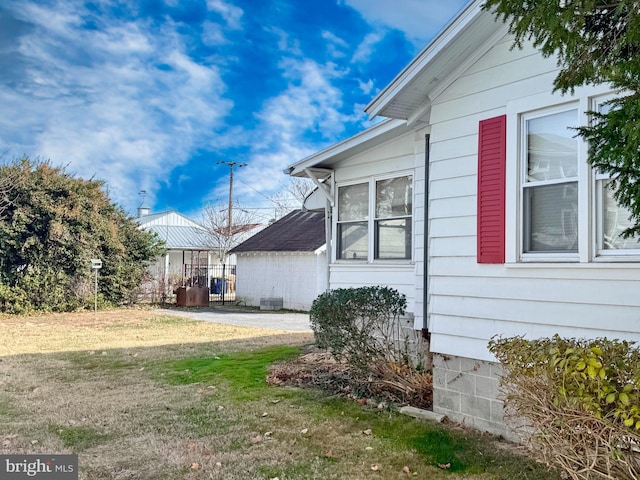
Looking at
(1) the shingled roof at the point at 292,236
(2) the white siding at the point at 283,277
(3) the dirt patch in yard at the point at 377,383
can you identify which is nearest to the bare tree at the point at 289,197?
(1) the shingled roof at the point at 292,236

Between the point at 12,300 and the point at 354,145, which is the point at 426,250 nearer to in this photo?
the point at 354,145

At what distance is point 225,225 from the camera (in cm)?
4081

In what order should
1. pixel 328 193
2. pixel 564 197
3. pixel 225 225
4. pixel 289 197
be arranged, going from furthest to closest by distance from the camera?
1. pixel 289 197
2. pixel 225 225
3. pixel 328 193
4. pixel 564 197

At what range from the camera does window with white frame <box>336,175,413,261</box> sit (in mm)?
7578

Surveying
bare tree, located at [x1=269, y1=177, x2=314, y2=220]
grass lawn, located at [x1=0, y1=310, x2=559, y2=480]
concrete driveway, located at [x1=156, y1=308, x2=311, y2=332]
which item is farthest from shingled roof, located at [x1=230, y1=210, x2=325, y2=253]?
bare tree, located at [x1=269, y1=177, x2=314, y2=220]

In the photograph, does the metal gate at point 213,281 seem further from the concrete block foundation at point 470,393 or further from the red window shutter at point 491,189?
the red window shutter at point 491,189

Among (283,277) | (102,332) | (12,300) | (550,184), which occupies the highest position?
(550,184)

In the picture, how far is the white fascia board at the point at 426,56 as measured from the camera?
4.91 m

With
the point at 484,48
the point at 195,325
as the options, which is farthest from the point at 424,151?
the point at 195,325

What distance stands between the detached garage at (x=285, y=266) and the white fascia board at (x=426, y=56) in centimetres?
1307

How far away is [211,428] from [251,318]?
39.3 feet

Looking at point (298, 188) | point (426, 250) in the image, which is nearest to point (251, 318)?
point (426, 250)

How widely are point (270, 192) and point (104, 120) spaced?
27.1 m

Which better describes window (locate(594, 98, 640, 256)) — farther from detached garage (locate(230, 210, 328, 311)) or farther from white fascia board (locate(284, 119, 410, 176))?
detached garage (locate(230, 210, 328, 311))
